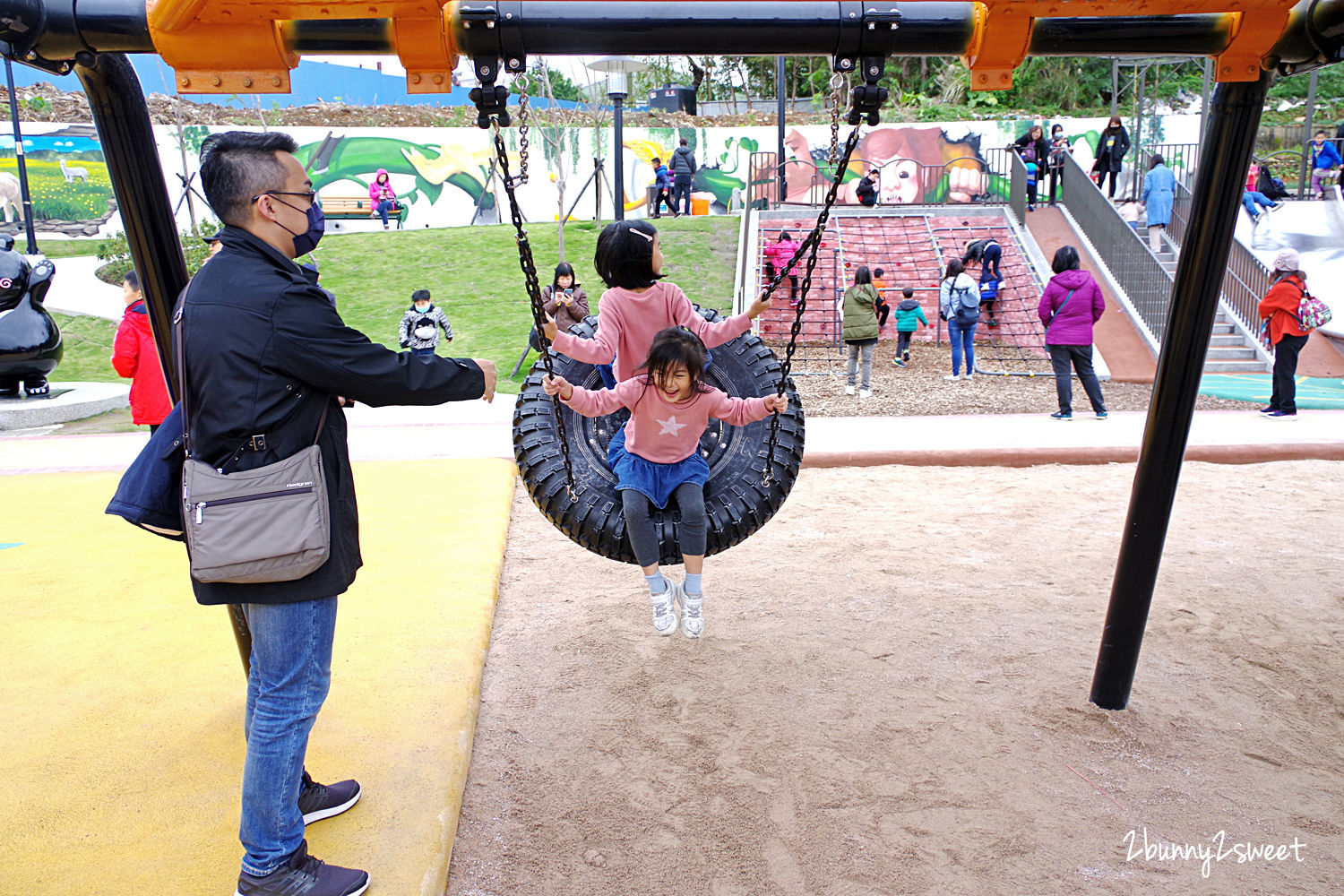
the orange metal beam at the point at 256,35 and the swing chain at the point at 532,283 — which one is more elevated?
the orange metal beam at the point at 256,35

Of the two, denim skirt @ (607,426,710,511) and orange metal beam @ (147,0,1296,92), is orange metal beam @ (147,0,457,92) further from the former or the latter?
denim skirt @ (607,426,710,511)

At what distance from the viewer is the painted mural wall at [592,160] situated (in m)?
21.3

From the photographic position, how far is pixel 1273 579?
181 inches

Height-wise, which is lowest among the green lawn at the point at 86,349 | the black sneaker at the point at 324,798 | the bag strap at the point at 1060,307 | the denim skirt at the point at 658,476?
the green lawn at the point at 86,349

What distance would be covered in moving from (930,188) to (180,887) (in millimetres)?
22523

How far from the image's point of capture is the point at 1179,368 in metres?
2.99

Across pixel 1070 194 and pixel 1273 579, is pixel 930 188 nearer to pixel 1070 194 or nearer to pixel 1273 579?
pixel 1070 194

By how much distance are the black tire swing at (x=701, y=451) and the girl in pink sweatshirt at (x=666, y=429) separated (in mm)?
66

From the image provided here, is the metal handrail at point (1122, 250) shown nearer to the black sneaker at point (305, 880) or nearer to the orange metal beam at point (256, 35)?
the orange metal beam at point (256, 35)

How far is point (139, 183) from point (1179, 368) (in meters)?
3.30

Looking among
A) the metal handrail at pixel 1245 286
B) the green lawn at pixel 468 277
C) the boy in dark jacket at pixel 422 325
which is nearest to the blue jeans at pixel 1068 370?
the metal handrail at pixel 1245 286

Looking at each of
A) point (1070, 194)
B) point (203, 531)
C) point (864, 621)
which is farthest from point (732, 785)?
point (1070, 194)

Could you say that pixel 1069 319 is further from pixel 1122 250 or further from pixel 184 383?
pixel 184 383

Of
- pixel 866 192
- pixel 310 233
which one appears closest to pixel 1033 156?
pixel 866 192
